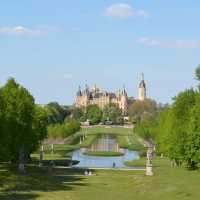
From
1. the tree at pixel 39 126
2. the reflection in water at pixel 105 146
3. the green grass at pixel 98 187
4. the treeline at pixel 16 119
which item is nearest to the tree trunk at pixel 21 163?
the treeline at pixel 16 119

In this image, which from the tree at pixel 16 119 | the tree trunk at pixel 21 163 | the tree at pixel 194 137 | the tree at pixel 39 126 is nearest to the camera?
the tree at pixel 194 137

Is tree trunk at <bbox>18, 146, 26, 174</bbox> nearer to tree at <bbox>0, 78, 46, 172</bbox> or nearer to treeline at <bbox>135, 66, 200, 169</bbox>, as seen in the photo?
tree at <bbox>0, 78, 46, 172</bbox>

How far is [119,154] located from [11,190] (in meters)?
54.0

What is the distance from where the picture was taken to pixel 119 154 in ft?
306

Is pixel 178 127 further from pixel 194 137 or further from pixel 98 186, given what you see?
pixel 98 186

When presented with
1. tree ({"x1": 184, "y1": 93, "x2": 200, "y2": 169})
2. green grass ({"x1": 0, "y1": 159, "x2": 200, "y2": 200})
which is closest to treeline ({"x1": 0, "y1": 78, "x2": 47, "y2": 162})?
green grass ({"x1": 0, "y1": 159, "x2": 200, "y2": 200})

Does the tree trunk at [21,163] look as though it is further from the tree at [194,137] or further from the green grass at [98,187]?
the tree at [194,137]

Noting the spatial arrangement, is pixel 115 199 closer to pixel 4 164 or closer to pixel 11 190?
pixel 11 190

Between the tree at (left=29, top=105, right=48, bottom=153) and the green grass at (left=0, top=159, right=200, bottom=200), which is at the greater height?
the tree at (left=29, top=105, right=48, bottom=153)

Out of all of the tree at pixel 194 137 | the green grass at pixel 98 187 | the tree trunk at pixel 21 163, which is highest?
the tree at pixel 194 137

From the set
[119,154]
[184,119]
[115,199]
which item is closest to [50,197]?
[115,199]

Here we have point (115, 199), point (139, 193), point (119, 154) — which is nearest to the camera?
point (115, 199)

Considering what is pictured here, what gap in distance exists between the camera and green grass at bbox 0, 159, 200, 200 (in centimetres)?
3694

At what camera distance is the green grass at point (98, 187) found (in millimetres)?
36938
